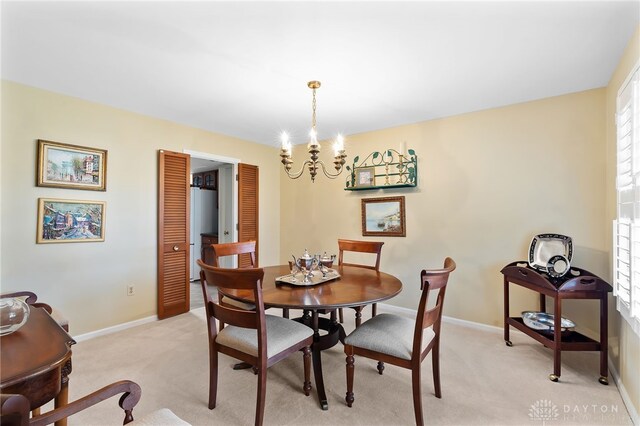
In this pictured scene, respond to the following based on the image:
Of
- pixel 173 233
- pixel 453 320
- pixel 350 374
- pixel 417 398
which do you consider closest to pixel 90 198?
pixel 173 233

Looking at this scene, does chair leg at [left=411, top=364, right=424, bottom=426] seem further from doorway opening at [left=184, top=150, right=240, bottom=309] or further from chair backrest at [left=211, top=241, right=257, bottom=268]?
doorway opening at [left=184, top=150, right=240, bottom=309]

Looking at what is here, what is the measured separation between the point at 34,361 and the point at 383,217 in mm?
3345

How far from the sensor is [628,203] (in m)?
1.78

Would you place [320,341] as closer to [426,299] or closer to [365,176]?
[426,299]

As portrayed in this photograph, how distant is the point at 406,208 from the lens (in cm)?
361

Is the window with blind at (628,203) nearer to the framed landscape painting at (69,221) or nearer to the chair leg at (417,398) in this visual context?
the chair leg at (417,398)

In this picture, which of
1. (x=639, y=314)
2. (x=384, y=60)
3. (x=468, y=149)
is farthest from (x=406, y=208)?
(x=639, y=314)

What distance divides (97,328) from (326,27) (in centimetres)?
340

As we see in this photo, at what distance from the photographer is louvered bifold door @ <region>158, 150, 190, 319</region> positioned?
335cm

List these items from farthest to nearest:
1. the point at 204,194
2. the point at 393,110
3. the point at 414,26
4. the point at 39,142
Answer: the point at 204,194, the point at 393,110, the point at 39,142, the point at 414,26

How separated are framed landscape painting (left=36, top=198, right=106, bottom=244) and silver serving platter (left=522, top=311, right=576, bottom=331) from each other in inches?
159

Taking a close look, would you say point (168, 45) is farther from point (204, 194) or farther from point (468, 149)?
point (204, 194)

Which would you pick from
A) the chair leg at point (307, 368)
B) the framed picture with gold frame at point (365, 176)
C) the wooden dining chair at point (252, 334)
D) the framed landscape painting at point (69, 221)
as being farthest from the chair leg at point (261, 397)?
the framed picture with gold frame at point (365, 176)

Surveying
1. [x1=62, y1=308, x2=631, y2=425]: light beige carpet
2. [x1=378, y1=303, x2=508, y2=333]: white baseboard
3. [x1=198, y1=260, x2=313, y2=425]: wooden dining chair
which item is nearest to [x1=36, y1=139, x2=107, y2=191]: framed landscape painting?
[x1=62, y1=308, x2=631, y2=425]: light beige carpet
